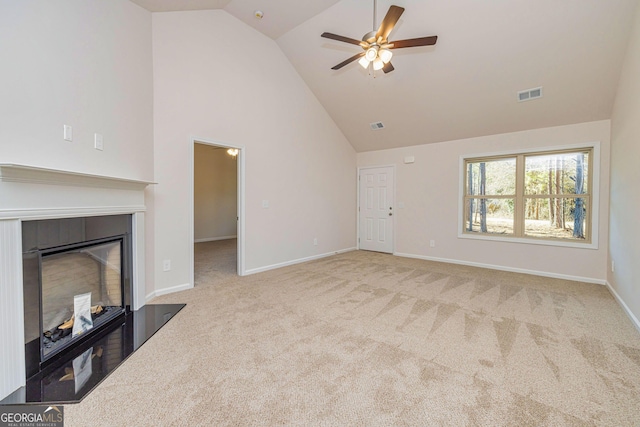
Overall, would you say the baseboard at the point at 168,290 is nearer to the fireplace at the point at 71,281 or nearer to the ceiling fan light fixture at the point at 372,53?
the fireplace at the point at 71,281

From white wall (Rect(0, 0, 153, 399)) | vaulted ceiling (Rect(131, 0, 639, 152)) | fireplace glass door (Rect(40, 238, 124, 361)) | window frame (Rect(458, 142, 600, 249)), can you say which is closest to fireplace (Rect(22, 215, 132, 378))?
fireplace glass door (Rect(40, 238, 124, 361))

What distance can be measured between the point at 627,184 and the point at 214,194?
26.8 ft

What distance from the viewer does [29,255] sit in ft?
5.60

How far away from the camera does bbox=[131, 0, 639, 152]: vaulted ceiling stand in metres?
2.91

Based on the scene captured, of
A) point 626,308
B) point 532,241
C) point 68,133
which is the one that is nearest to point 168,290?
point 68,133

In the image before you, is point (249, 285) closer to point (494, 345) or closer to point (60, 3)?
point (494, 345)

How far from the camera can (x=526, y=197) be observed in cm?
444

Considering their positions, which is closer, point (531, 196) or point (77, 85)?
point (77, 85)

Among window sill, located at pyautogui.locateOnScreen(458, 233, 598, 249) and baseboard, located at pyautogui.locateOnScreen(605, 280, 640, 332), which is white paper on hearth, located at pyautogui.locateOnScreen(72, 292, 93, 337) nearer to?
baseboard, located at pyautogui.locateOnScreen(605, 280, 640, 332)

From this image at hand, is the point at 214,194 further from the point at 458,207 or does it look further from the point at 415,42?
the point at 415,42

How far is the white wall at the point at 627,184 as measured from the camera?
2.53 m

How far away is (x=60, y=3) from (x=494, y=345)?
170 inches

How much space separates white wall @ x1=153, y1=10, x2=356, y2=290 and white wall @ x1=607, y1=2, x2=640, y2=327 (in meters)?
4.14

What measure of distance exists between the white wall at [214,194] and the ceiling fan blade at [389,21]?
5889 millimetres
